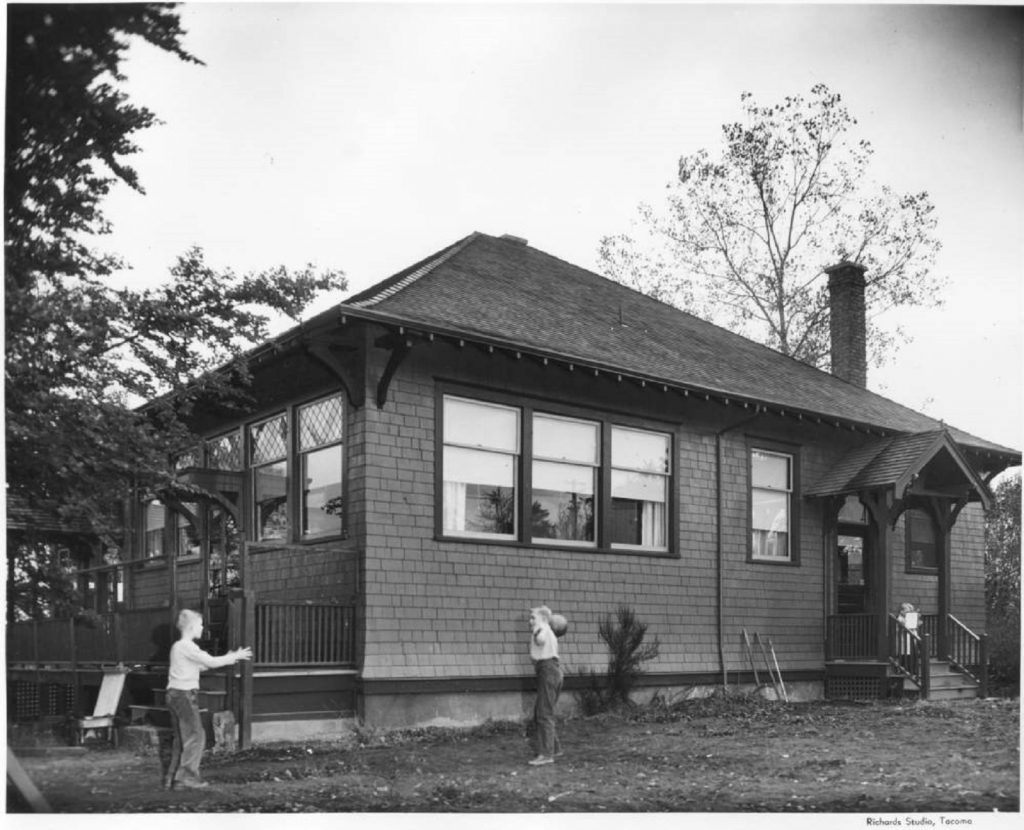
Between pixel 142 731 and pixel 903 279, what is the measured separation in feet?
81.9

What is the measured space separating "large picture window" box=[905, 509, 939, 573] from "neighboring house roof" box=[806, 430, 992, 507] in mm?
1692

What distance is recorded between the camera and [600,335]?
17.2 meters

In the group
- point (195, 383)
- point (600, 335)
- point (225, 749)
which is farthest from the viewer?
point (600, 335)

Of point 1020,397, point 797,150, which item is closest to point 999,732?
point 1020,397

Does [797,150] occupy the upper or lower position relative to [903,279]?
upper

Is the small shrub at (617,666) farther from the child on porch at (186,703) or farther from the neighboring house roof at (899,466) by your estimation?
the child on porch at (186,703)

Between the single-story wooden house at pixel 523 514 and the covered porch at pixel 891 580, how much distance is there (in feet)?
0.15

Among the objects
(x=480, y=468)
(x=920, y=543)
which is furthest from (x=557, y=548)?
(x=920, y=543)

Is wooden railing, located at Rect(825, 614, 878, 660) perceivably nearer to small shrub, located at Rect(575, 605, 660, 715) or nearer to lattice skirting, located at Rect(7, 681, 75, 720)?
small shrub, located at Rect(575, 605, 660, 715)

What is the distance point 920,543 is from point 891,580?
232cm

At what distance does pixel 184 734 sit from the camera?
10391 millimetres

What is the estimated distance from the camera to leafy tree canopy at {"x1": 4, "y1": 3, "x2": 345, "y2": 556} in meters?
10.6

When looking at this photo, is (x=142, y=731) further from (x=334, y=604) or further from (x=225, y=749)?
(x=334, y=604)

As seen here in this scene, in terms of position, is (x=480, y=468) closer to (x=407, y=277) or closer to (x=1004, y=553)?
(x=407, y=277)
